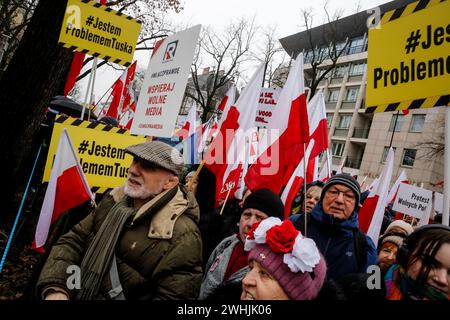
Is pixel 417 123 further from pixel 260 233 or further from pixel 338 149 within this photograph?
pixel 260 233

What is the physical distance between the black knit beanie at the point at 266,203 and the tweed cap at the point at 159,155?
2.14 feet

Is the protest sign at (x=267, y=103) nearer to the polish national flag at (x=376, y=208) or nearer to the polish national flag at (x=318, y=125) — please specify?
the polish national flag at (x=318, y=125)

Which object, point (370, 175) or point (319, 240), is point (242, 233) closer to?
point (319, 240)

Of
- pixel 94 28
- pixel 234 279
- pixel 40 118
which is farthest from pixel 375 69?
pixel 40 118

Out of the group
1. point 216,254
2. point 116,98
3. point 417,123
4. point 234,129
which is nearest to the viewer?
point 216,254

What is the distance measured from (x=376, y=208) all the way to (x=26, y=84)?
5.20 meters

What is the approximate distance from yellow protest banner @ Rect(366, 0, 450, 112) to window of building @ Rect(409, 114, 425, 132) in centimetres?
3003

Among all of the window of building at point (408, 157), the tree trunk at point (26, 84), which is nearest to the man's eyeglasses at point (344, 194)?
the tree trunk at point (26, 84)

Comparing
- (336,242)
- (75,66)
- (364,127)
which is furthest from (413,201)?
(364,127)

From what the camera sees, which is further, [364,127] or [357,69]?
[357,69]

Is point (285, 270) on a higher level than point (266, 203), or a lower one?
lower

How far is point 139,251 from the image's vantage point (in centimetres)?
183

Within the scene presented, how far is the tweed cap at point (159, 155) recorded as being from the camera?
207 cm

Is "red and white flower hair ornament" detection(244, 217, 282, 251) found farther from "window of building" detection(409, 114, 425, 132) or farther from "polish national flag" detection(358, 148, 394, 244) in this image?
"window of building" detection(409, 114, 425, 132)
